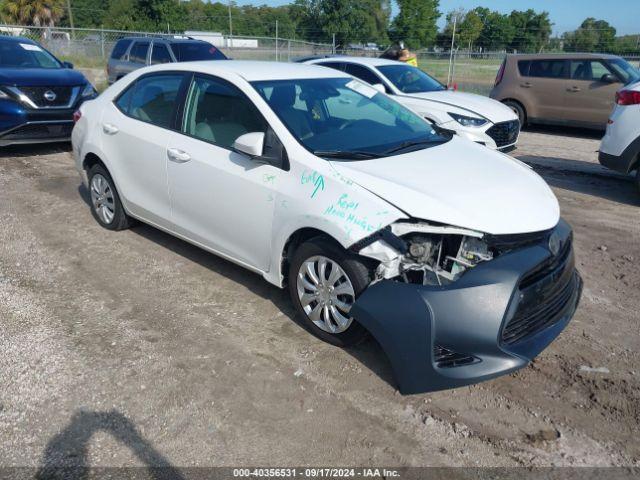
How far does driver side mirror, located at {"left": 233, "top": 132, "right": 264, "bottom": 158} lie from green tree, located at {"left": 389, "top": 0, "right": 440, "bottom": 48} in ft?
178

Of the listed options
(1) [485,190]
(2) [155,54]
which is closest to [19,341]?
(1) [485,190]

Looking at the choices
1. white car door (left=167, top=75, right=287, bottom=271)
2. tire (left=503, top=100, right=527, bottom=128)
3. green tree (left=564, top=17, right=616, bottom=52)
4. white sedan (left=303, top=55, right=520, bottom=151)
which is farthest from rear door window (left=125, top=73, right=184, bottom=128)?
green tree (left=564, top=17, right=616, bottom=52)

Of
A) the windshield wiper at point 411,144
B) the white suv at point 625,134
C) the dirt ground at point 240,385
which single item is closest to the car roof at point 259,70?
the windshield wiper at point 411,144

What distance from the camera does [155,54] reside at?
1341 cm

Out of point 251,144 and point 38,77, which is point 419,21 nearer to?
point 38,77

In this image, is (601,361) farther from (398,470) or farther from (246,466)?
(246,466)

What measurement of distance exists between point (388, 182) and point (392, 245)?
43cm

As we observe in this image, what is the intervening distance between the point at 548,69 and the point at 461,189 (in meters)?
10.1

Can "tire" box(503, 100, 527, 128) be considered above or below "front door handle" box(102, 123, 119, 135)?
below

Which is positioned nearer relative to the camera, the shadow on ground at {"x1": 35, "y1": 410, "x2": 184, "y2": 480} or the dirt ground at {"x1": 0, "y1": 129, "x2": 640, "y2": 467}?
the shadow on ground at {"x1": 35, "y1": 410, "x2": 184, "y2": 480}

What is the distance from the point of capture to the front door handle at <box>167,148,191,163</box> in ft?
14.3

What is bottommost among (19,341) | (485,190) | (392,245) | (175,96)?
(19,341)

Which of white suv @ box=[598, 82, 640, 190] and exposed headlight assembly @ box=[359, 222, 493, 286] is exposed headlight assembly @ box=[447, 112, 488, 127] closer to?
white suv @ box=[598, 82, 640, 190]

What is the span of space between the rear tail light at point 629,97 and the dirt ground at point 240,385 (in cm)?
265
